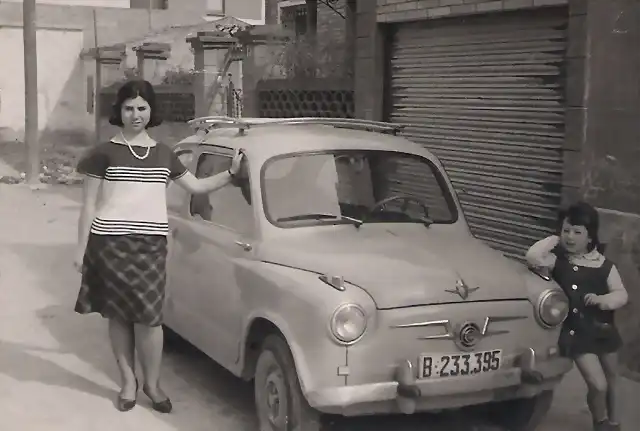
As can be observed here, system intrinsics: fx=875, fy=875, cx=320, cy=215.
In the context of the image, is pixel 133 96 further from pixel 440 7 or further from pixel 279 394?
pixel 440 7

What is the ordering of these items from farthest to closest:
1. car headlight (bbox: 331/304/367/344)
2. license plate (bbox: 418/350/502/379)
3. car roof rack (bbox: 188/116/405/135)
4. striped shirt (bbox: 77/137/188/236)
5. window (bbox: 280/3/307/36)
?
window (bbox: 280/3/307/36) → car roof rack (bbox: 188/116/405/135) → striped shirt (bbox: 77/137/188/236) → license plate (bbox: 418/350/502/379) → car headlight (bbox: 331/304/367/344)

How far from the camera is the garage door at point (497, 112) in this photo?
733cm

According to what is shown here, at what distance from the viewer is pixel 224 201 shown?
5.46 m

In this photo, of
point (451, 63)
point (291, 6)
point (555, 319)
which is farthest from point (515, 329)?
point (291, 6)

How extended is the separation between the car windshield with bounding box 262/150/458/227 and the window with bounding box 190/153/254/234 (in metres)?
0.17

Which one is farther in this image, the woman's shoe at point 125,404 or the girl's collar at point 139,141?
the woman's shoe at point 125,404

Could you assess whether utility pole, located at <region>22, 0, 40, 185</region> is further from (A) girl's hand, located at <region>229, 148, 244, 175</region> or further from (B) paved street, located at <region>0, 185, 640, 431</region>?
(A) girl's hand, located at <region>229, 148, 244, 175</region>

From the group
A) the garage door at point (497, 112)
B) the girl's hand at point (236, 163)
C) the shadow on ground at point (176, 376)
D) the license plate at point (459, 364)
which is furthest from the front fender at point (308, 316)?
the garage door at point (497, 112)

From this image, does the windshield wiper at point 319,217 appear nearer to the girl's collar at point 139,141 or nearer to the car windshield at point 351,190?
the car windshield at point 351,190

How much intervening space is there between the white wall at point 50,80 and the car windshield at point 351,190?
2482 centimetres

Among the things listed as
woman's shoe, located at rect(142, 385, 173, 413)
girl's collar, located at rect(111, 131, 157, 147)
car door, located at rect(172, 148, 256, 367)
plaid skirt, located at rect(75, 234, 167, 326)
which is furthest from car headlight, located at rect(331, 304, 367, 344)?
girl's collar, located at rect(111, 131, 157, 147)

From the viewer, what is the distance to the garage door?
733 centimetres

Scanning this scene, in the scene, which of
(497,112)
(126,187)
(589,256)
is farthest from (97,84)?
(589,256)

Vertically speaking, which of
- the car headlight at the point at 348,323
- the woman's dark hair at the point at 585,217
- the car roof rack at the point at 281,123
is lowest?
the car headlight at the point at 348,323
